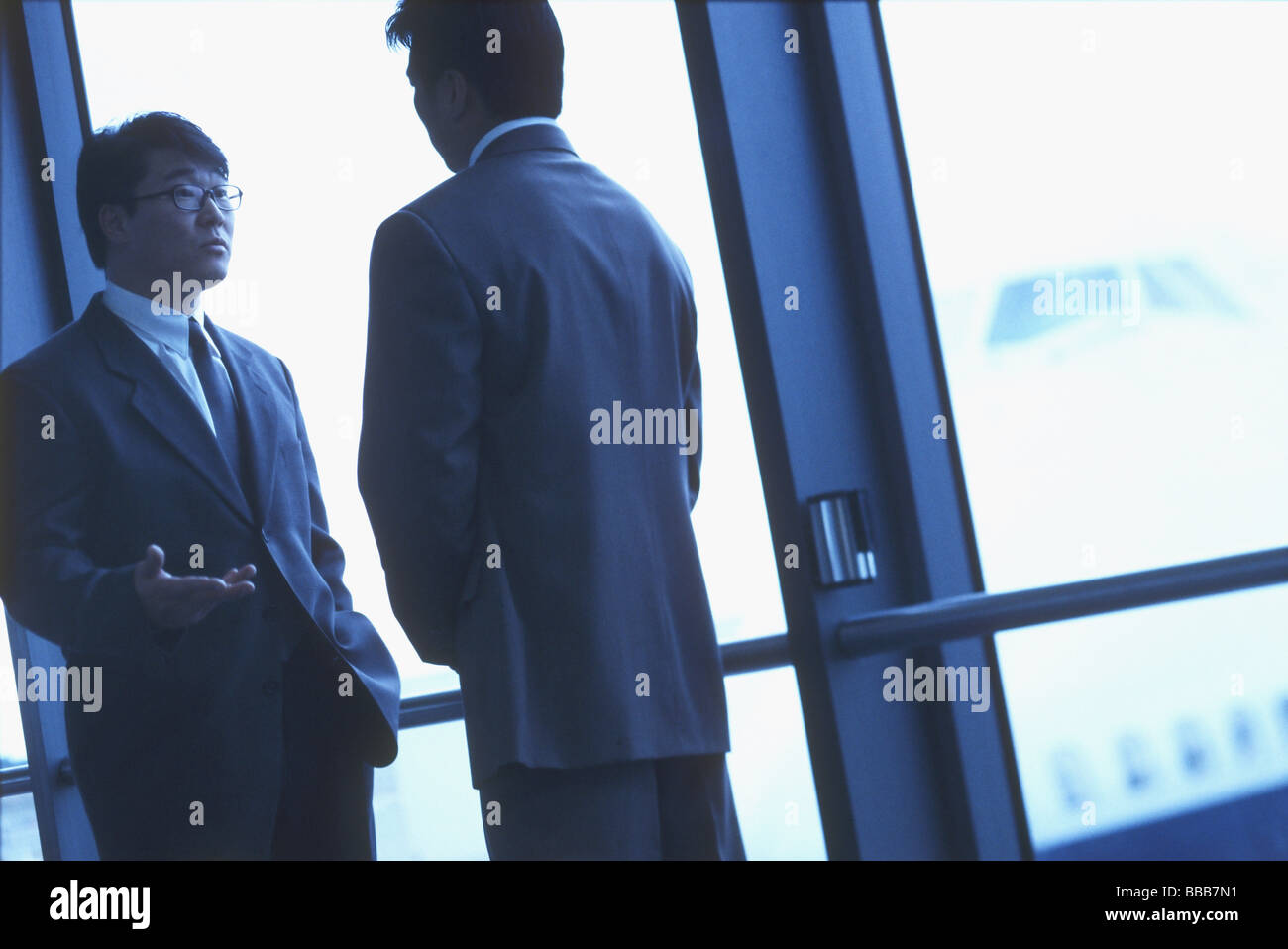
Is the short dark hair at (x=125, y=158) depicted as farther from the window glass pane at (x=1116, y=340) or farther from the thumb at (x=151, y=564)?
the window glass pane at (x=1116, y=340)

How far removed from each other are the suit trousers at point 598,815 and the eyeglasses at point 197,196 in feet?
3.39

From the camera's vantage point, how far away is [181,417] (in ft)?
5.49

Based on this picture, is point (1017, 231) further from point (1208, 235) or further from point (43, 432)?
point (43, 432)

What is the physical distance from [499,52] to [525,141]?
122 mm

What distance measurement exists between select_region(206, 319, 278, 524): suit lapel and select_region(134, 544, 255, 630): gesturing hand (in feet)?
0.74

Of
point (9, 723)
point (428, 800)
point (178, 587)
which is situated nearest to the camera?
point (178, 587)

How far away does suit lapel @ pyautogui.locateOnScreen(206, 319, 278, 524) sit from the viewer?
170 cm

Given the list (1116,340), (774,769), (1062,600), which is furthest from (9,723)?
(1116,340)

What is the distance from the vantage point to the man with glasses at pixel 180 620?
5.14 feet

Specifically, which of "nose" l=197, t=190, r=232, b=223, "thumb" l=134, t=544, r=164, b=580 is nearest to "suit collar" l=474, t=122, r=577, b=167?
"nose" l=197, t=190, r=232, b=223

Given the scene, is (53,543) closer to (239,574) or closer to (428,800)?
(239,574)

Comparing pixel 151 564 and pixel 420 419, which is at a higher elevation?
pixel 420 419
